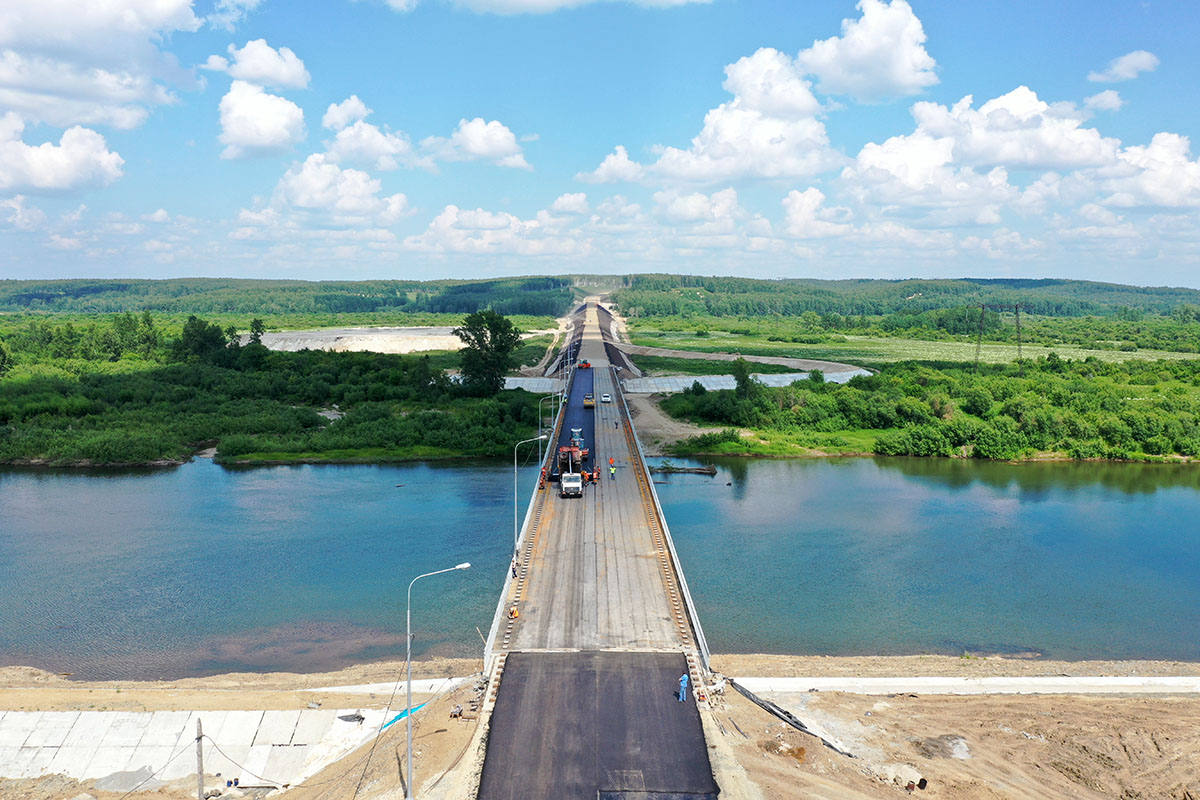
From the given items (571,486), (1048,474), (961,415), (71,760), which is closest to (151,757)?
(71,760)

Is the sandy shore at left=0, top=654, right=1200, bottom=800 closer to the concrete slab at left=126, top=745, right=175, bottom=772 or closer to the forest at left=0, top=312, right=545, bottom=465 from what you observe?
the concrete slab at left=126, top=745, right=175, bottom=772

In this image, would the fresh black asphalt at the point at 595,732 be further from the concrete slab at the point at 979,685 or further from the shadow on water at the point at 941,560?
the shadow on water at the point at 941,560

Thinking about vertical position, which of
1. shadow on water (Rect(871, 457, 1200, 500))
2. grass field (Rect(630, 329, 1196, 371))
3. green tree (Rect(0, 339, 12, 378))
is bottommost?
shadow on water (Rect(871, 457, 1200, 500))

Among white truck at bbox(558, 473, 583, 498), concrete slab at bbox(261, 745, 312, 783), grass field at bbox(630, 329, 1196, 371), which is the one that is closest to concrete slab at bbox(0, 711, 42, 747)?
concrete slab at bbox(261, 745, 312, 783)

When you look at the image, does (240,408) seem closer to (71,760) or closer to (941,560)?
(71,760)

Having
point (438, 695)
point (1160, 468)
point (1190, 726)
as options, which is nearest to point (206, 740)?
point (438, 695)

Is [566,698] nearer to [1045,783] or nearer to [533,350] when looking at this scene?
[1045,783]
